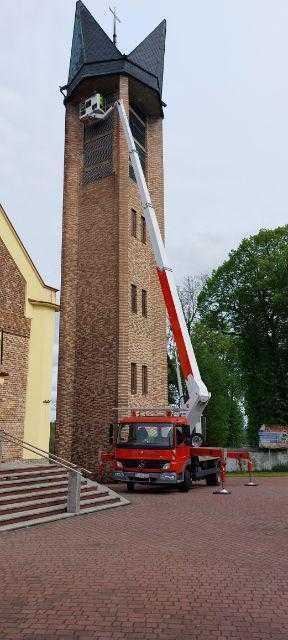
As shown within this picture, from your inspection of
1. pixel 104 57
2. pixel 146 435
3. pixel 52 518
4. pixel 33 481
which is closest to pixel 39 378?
pixel 146 435

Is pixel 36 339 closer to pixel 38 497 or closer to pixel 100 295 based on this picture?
pixel 100 295

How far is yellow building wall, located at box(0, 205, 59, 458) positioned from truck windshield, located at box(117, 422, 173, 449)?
301cm

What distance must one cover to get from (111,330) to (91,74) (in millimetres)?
12088

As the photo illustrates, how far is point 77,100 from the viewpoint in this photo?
87.8 ft

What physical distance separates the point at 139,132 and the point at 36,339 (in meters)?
12.9

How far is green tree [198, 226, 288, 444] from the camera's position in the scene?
3447 centimetres

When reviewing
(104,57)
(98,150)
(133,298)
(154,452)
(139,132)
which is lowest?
(154,452)

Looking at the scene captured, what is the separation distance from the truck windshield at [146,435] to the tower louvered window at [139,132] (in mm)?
14110

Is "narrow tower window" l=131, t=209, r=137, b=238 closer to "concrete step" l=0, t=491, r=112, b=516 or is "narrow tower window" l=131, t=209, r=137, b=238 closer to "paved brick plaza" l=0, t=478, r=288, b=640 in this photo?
"concrete step" l=0, t=491, r=112, b=516

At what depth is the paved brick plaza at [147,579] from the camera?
5094mm

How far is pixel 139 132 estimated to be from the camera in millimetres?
27094

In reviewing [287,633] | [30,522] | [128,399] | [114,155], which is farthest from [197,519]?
[114,155]

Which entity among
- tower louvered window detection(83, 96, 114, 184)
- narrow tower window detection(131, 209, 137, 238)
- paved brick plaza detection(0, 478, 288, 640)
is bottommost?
paved brick plaza detection(0, 478, 288, 640)

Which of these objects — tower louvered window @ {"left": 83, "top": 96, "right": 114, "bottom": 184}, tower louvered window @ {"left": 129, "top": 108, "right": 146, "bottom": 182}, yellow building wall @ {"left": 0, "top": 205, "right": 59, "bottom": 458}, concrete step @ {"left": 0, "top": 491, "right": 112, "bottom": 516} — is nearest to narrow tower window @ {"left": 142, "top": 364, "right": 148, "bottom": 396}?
yellow building wall @ {"left": 0, "top": 205, "right": 59, "bottom": 458}
